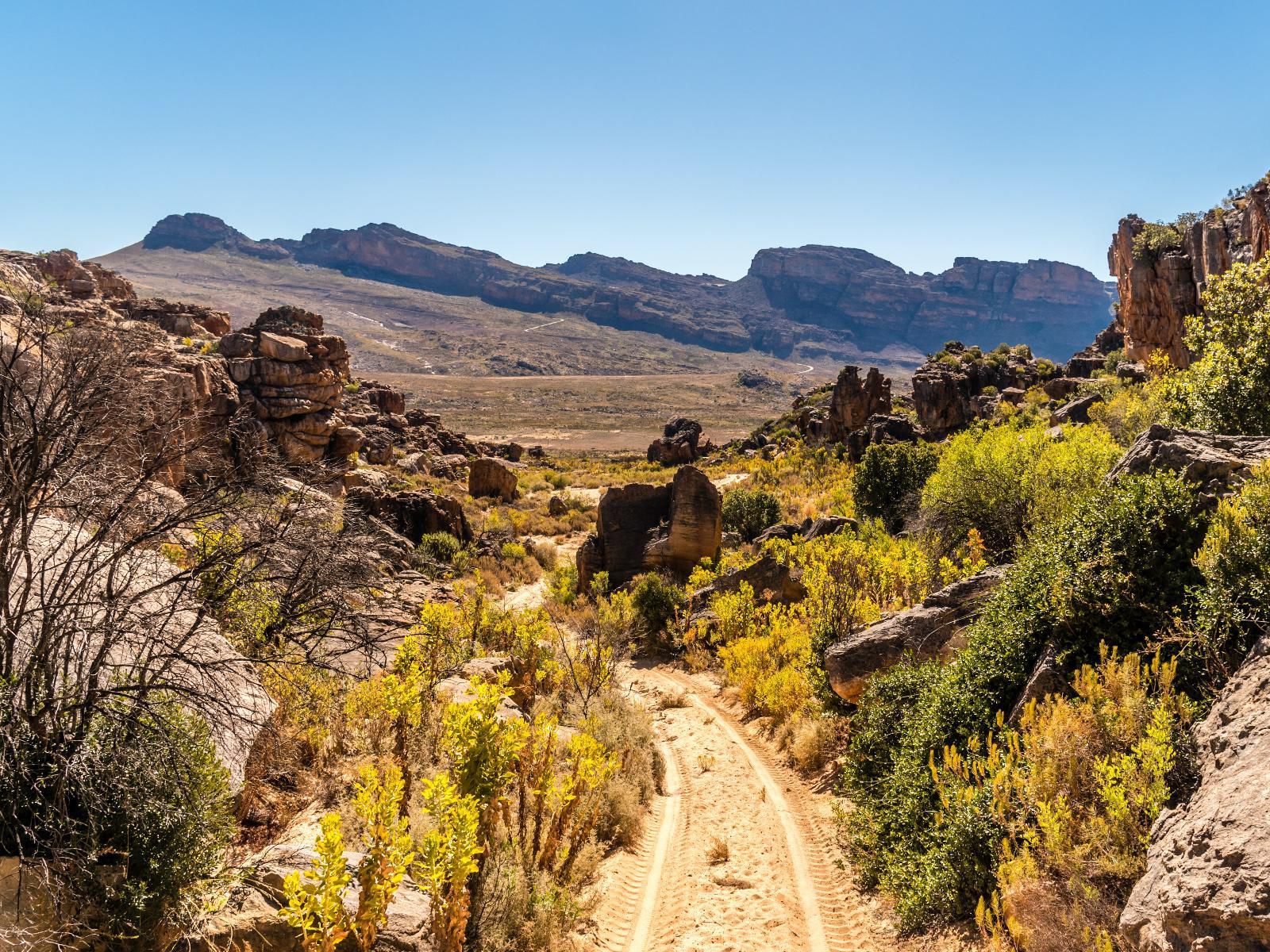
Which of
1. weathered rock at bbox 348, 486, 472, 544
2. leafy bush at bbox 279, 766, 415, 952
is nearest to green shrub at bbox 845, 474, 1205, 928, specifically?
leafy bush at bbox 279, 766, 415, 952

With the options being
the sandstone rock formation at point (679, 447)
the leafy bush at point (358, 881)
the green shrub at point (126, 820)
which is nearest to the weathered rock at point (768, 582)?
the leafy bush at point (358, 881)

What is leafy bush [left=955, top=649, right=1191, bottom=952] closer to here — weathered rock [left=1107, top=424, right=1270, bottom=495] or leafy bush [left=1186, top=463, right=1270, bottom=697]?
leafy bush [left=1186, top=463, right=1270, bottom=697]

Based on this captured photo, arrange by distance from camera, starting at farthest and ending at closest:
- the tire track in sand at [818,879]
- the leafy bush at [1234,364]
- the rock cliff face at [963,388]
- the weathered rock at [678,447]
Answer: the weathered rock at [678,447]
the rock cliff face at [963,388]
the leafy bush at [1234,364]
the tire track in sand at [818,879]

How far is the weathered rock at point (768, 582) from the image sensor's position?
17250 millimetres

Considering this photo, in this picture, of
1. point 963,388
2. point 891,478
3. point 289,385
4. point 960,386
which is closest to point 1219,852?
point 891,478

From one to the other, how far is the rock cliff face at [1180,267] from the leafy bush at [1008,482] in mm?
18022

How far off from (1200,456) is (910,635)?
4.38 metres

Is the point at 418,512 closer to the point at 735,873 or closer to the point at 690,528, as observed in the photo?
the point at 690,528

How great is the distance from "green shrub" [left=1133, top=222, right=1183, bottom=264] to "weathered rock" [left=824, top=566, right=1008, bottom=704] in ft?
130

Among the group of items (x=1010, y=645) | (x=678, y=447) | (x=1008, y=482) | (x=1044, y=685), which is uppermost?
(x=1008, y=482)

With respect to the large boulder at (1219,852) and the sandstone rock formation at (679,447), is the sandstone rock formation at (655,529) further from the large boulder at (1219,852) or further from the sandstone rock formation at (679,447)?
the sandstone rock formation at (679,447)

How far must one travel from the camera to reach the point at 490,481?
38.9 metres

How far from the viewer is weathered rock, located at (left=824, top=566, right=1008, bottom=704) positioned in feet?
32.5

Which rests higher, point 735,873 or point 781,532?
point 781,532
